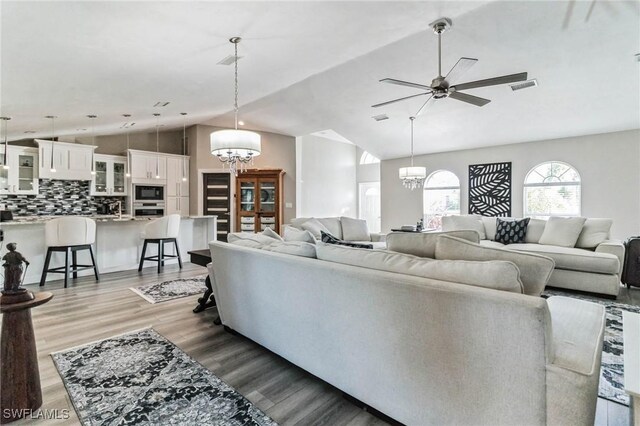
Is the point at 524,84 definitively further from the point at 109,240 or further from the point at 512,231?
the point at 109,240

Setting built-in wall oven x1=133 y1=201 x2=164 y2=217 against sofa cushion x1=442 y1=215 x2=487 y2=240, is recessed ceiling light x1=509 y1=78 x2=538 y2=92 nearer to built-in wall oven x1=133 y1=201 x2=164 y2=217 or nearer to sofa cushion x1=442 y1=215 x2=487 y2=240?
sofa cushion x1=442 y1=215 x2=487 y2=240

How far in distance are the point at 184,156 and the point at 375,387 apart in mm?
7212

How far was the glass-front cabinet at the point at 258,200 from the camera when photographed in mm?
7441

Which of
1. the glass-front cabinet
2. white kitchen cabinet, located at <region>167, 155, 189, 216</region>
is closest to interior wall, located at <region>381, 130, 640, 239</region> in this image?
the glass-front cabinet

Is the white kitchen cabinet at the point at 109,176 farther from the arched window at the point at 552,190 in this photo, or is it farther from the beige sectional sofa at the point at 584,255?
the arched window at the point at 552,190

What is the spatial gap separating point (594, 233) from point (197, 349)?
5314mm

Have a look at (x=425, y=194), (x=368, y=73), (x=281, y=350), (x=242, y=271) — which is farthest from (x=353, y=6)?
(x=425, y=194)

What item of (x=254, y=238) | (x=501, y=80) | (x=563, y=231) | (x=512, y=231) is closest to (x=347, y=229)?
(x=512, y=231)

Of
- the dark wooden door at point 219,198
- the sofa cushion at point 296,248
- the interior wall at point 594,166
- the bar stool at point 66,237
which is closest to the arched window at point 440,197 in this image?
the interior wall at point 594,166

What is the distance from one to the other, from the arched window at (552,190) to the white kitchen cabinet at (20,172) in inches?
385

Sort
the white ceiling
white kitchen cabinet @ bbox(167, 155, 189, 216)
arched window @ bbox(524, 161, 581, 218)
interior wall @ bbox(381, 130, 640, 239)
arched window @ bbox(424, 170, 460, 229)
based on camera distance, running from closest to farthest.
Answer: the white ceiling < interior wall @ bbox(381, 130, 640, 239) < arched window @ bbox(524, 161, 581, 218) < white kitchen cabinet @ bbox(167, 155, 189, 216) < arched window @ bbox(424, 170, 460, 229)

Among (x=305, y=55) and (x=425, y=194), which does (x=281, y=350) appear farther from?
(x=425, y=194)

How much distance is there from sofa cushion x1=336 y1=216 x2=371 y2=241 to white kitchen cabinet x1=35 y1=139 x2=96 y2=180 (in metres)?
5.46

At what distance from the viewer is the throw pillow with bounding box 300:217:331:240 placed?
5.00 meters
